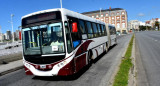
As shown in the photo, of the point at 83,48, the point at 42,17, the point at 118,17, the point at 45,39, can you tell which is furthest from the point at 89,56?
the point at 118,17

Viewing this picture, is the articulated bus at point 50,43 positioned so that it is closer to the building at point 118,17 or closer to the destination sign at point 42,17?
the destination sign at point 42,17

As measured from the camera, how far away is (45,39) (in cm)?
636

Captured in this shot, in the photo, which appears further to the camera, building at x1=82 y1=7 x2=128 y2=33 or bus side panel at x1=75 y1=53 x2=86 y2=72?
building at x1=82 y1=7 x2=128 y2=33

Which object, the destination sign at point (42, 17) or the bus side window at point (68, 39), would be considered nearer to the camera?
the bus side window at point (68, 39)

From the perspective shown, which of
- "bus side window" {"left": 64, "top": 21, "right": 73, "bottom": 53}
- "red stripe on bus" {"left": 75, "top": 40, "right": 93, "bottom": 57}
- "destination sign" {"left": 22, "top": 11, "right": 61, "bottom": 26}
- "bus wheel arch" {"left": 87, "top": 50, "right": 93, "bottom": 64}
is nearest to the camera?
"bus side window" {"left": 64, "top": 21, "right": 73, "bottom": 53}

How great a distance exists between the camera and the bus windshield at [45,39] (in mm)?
6223

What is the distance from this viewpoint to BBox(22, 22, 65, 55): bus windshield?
622cm

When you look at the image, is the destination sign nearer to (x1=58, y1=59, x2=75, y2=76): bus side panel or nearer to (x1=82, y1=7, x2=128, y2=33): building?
(x1=58, y1=59, x2=75, y2=76): bus side panel

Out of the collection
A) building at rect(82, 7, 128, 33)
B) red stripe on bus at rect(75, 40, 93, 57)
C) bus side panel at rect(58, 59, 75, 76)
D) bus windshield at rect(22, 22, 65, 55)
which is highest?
building at rect(82, 7, 128, 33)

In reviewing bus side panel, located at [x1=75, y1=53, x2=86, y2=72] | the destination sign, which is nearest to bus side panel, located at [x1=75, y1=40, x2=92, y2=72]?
bus side panel, located at [x1=75, y1=53, x2=86, y2=72]

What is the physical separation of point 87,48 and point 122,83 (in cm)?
363

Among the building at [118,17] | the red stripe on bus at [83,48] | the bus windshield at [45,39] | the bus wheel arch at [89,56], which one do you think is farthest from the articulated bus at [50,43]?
the building at [118,17]

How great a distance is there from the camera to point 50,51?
625cm

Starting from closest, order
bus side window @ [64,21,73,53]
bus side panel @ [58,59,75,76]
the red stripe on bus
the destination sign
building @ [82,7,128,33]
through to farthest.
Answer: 1. bus side panel @ [58,59,75,76]
2. bus side window @ [64,21,73,53]
3. the destination sign
4. the red stripe on bus
5. building @ [82,7,128,33]
